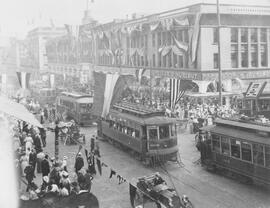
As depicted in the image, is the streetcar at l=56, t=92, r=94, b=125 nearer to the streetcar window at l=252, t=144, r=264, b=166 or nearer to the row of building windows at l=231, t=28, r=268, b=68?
the row of building windows at l=231, t=28, r=268, b=68

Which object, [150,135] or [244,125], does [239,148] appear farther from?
[150,135]

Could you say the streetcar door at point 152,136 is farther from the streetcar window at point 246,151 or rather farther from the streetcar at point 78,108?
the streetcar at point 78,108

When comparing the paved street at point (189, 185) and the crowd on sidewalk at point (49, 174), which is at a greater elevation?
the crowd on sidewalk at point (49, 174)

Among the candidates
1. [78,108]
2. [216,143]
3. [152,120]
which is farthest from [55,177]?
[78,108]

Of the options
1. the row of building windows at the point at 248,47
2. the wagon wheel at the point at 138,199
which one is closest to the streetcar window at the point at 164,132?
the wagon wheel at the point at 138,199

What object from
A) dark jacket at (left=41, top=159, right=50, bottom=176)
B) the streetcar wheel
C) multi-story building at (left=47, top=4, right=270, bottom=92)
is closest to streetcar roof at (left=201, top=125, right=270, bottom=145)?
the streetcar wheel

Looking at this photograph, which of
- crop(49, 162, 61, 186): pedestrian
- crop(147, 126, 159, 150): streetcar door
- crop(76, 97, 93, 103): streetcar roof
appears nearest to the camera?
crop(49, 162, 61, 186): pedestrian

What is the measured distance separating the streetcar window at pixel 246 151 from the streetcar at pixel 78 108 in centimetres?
1767

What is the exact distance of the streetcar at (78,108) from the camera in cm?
3278

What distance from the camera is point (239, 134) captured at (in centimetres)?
1695

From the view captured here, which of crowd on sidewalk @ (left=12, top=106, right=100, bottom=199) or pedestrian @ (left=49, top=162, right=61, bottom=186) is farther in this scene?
pedestrian @ (left=49, top=162, right=61, bottom=186)

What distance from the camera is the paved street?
50.5 ft

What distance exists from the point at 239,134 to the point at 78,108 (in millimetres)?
18198

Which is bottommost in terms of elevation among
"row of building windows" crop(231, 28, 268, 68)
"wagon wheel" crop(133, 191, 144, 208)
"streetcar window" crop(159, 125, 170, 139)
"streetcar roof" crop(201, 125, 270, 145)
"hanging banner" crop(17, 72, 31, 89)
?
"wagon wheel" crop(133, 191, 144, 208)
